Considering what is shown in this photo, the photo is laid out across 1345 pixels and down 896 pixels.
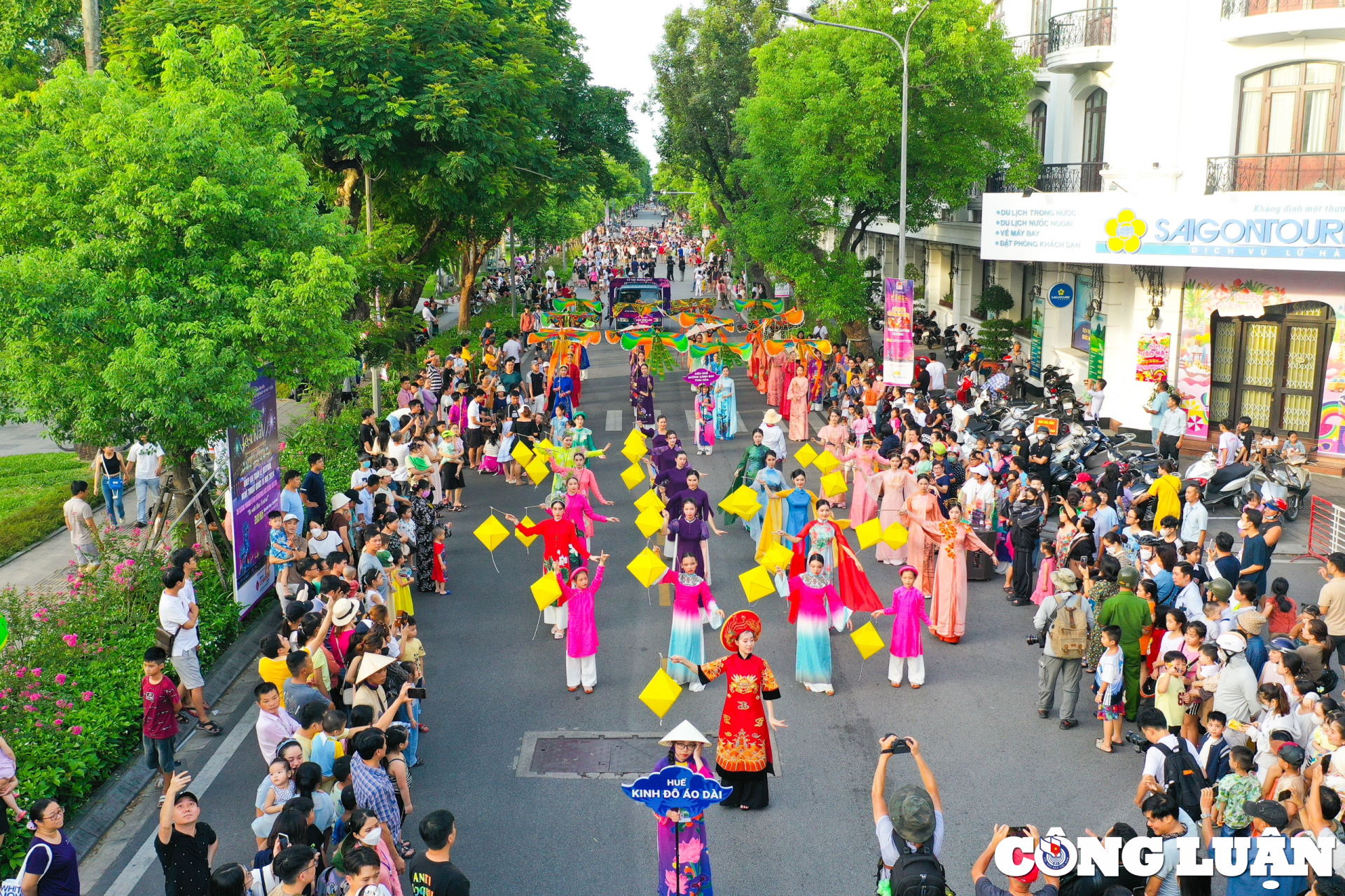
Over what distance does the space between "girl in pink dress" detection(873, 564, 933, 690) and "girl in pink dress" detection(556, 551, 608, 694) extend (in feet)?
8.69

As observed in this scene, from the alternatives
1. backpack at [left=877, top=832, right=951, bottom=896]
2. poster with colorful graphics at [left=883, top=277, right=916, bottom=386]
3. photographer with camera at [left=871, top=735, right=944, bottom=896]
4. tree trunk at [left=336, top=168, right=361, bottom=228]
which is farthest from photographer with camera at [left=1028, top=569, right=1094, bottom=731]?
tree trunk at [left=336, top=168, right=361, bottom=228]

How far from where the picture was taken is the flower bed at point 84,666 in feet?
27.8

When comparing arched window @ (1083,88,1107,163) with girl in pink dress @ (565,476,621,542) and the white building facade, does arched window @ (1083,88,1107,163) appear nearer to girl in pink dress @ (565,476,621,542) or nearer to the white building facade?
the white building facade

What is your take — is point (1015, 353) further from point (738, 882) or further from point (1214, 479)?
point (738, 882)

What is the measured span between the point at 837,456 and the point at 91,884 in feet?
37.5

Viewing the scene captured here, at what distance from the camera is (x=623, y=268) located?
189 feet

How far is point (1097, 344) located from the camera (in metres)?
22.9

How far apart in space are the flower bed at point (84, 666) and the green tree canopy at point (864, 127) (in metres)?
16.9

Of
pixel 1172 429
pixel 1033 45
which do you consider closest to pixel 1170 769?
pixel 1172 429

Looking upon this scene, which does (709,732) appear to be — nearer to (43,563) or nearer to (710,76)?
(43,563)

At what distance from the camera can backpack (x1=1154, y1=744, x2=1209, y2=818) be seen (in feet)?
23.8

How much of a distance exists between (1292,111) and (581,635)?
1637 centimetres

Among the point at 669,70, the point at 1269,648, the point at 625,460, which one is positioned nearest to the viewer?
the point at 1269,648

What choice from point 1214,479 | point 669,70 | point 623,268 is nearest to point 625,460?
point 1214,479
